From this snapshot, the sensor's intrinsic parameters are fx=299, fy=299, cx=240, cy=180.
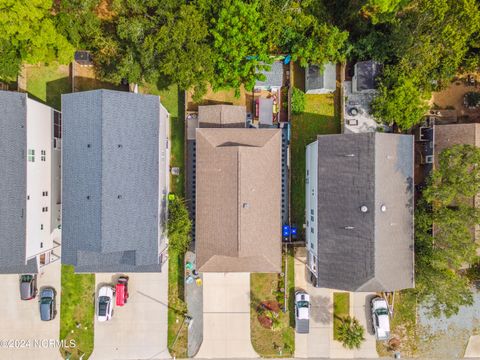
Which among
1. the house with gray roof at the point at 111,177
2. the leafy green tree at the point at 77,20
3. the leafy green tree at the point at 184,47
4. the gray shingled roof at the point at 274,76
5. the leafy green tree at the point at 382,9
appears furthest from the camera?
the gray shingled roof at the point at 274,76

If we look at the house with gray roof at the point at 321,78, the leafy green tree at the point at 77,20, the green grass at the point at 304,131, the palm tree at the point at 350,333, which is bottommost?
the palm tree at the point at 350,333

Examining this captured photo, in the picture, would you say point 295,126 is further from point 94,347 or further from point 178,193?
point 94,347

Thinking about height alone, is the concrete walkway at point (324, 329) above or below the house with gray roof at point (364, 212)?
below

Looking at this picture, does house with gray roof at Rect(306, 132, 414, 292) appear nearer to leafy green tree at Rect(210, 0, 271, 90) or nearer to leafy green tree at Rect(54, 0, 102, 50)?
leafy green tree at Rect(210, 0, 271, 90)

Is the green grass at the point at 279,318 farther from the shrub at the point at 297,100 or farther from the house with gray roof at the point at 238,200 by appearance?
the shrub at the point at 297,100

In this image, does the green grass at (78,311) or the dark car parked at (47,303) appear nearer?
the dark car parked at (47,303)

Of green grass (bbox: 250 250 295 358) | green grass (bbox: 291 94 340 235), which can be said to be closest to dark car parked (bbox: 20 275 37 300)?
green grass (bbox: 250 250 295 358)

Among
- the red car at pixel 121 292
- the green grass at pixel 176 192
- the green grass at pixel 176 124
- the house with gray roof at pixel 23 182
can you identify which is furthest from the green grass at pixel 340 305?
the house with gray roof at pixel 23 182
